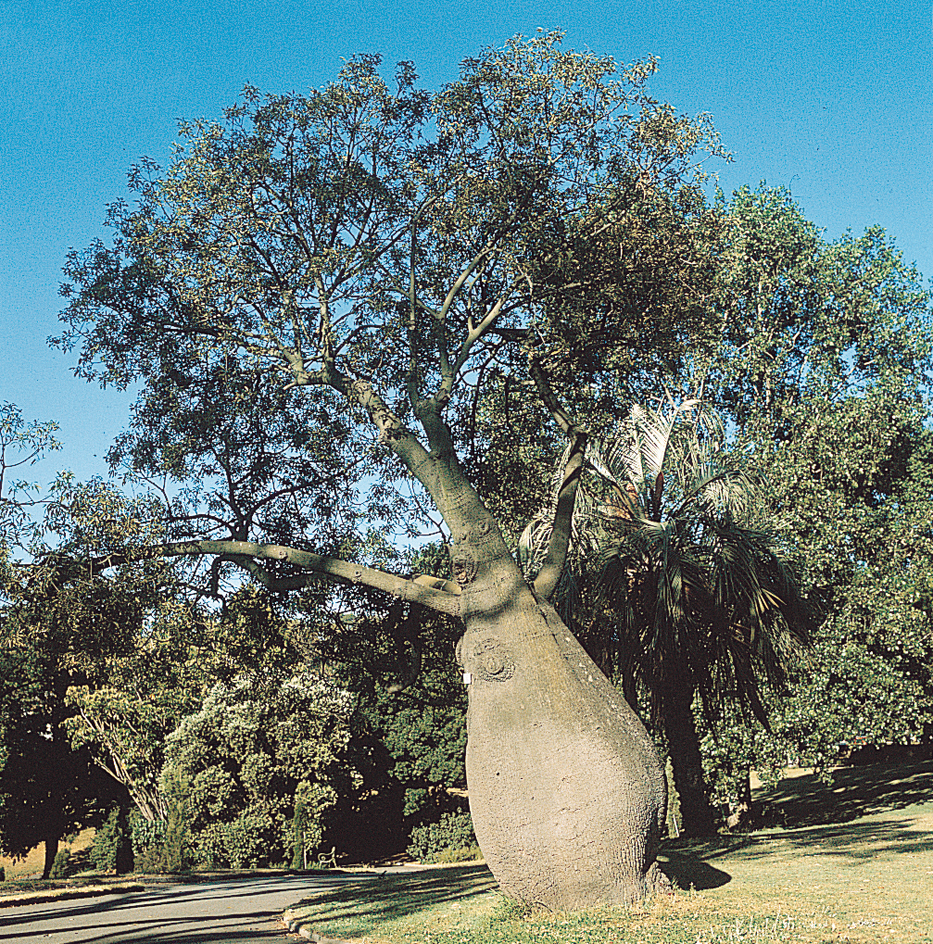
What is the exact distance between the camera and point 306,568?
1059cm

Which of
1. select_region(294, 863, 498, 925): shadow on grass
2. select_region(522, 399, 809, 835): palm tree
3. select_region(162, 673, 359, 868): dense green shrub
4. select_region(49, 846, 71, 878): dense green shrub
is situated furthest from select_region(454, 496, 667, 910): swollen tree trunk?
select_region(49, 846, 71, 878): dense green shrub

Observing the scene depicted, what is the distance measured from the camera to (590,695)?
890cm

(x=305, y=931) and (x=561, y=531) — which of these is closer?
(x=561, y=531)

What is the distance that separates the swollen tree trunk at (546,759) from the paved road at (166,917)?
3517 millimetres

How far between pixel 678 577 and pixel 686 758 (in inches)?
149

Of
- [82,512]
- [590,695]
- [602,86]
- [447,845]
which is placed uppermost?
[602,86]

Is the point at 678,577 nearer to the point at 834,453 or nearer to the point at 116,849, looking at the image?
the point at 834,453

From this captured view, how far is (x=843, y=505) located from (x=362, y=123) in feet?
44.4

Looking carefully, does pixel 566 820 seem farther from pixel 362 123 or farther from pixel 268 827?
pixel 268 827

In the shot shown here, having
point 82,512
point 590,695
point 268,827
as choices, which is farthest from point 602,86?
point 268,827

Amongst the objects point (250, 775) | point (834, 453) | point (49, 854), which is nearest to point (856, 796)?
point (834, 453)

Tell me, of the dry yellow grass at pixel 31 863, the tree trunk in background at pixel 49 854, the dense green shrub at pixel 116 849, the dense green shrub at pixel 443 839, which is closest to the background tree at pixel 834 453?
the dense green shrub at pixel 443 839

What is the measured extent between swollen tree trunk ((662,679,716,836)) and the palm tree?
0.07 ft

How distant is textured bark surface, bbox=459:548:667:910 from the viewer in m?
8.29
